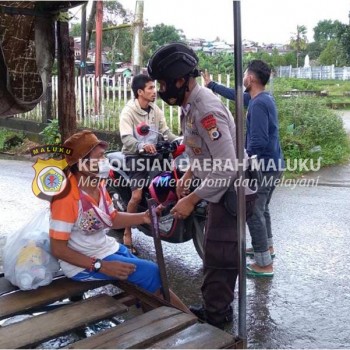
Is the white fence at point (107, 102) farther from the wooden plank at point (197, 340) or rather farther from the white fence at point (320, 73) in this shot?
the white fence at point (320, 73)

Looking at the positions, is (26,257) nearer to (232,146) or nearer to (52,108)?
(232,146)

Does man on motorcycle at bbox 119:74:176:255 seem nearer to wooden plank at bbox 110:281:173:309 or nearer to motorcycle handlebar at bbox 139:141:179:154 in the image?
motorcycle handlebar at bbox 139:141:179:154

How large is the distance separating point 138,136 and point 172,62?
1.98 metres

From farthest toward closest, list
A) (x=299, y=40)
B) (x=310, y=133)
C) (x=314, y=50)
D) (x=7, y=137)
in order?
(x=314, y=50) < (x=299, y=40) < (x=7, y=137) < (x=310, y=133)

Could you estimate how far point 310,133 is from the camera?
28.7 ft

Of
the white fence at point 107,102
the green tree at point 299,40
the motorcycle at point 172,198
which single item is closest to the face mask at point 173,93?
the motorcycle at point 172,198

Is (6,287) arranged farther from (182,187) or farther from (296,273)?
(296,273)

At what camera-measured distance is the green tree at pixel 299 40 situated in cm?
5342

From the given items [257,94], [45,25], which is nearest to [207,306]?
[257,94]

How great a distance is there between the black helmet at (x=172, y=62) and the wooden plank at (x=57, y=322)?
136 centimetres

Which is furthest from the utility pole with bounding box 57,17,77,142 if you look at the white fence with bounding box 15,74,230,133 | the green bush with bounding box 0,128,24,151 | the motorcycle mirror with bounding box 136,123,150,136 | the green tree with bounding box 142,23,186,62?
the green tree with bounding box 142,23,186,62

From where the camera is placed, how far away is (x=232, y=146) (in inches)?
107

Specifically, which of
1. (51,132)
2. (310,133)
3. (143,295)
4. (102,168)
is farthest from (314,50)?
(143,295)

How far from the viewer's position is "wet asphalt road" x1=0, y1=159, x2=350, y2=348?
10.7 ft
